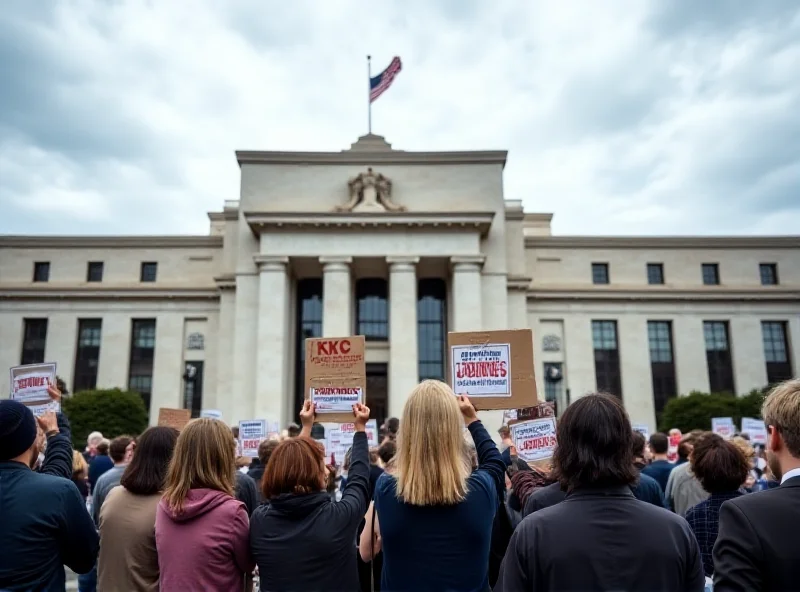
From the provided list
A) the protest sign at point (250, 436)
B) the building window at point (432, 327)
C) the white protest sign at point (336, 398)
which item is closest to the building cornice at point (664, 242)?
the building window at point (432, 327)

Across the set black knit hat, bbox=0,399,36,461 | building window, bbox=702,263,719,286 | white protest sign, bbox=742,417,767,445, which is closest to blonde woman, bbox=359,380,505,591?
black knit hat, bbox=0,399,36,461

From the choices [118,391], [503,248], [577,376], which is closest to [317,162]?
[503,248]

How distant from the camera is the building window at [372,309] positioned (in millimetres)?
38312

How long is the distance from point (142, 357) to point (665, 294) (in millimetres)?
Answer: 35939

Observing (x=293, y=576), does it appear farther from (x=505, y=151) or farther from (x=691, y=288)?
Result: (x=691, y=288)

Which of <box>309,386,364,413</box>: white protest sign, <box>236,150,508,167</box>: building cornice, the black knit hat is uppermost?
<box>236,150,508,167</box>: building cornice

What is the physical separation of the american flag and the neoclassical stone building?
3660mm

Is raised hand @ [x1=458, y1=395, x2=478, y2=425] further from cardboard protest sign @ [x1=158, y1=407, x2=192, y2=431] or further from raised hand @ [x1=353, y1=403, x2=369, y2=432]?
cardboard protest sign @ [x1=158, y1=407, x2=192, y2=431]

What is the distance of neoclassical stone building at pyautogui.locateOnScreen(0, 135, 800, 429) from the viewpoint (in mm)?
35656

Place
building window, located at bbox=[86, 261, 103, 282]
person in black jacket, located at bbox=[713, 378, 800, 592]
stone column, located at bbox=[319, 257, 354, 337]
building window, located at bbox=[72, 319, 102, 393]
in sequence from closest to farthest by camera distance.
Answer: person in black jacket, located at bbox=[713, 378, 800, 592], stone column, located at bbox=[319, 257, 354, 337], building window, located at bbox=[72, 319, 102, 393], building window, located at bbox=[86, 261, 103, 282]

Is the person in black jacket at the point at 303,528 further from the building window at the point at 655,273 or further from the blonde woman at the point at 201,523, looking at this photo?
the building window at the point at 655,273

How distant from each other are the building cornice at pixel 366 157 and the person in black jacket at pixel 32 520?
120 feet

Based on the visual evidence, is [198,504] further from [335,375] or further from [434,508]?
[335,375]

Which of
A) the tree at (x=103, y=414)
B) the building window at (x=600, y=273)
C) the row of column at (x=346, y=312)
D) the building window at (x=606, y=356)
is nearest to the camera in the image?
the tree at (x=103, y=414)
